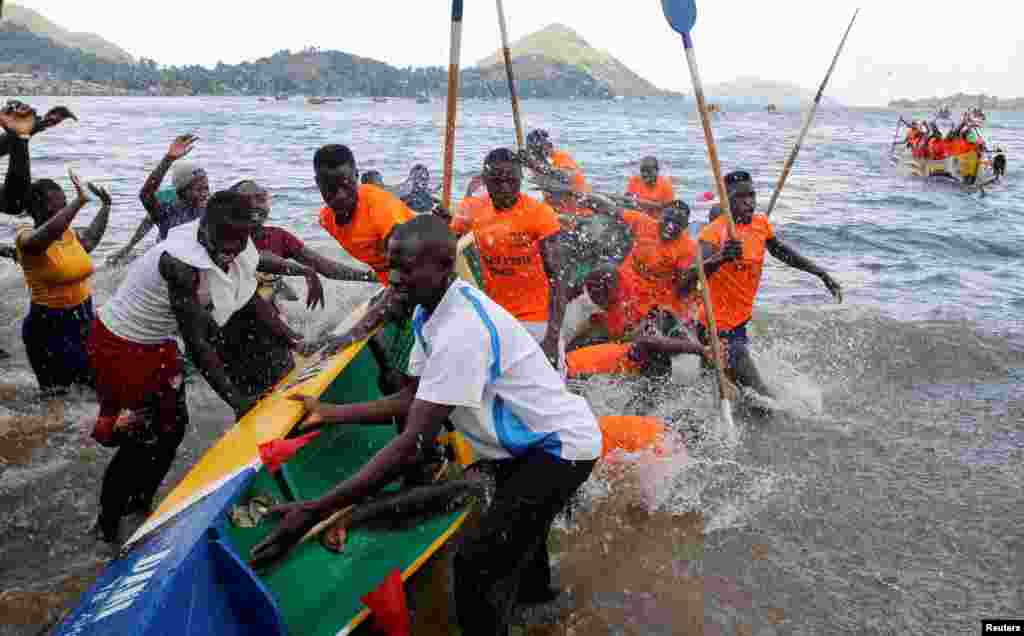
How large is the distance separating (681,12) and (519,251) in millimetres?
2268

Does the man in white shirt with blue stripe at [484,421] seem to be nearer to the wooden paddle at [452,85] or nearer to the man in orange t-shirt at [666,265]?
the wooden paddle at [452,85]

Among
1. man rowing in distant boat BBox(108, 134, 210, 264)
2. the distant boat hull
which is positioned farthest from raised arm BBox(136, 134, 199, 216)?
the distant boat hull

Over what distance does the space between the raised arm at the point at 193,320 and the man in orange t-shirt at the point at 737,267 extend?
11.3 feet

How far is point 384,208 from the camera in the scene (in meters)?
4.52

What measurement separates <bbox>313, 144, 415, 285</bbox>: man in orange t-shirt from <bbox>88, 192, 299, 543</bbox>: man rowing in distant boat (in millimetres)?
772

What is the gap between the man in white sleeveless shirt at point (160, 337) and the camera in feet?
10.7

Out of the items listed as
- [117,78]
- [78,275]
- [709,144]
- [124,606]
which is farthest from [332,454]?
[117,78]

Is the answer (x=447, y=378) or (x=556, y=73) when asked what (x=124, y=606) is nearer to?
(x=447, y=378)

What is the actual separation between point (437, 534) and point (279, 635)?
3.30 feet

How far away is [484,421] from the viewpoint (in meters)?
2.44

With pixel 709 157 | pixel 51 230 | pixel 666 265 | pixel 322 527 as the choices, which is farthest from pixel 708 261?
pixel 51 230

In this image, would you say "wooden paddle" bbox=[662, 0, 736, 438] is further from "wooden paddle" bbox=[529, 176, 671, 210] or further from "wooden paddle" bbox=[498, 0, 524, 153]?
"wooden paddle" bbox=[529, 176, 671, 210]

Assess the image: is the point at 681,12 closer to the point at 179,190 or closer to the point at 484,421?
the point at 179,190

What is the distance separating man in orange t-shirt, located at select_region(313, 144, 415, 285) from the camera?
427 cm
